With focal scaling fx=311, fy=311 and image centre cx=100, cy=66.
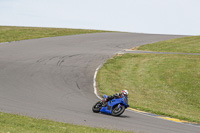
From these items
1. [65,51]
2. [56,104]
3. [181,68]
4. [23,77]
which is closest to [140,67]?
[181,68]

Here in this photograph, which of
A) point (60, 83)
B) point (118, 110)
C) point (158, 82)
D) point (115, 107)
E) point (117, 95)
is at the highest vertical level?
point (158, 82)

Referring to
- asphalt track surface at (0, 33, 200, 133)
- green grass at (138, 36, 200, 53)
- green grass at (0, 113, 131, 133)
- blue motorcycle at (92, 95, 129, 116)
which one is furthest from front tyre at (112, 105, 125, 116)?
green grass at (138, 36, 200, 53)

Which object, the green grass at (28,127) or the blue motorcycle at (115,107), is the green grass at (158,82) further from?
the green grass at (28,127)

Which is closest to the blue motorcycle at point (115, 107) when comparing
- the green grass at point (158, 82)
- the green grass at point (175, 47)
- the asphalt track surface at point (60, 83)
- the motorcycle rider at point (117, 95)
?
the motorcycle rider at point (117, 95)

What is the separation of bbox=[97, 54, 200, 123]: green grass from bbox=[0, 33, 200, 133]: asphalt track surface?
163 centimetres

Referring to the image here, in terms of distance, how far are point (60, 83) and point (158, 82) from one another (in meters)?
7.89

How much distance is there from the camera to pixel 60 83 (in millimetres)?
22094

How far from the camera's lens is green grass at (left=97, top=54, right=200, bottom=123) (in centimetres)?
1905

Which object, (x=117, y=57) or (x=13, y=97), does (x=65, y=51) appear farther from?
(x=13, y=97)

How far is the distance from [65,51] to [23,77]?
12055 millimetres

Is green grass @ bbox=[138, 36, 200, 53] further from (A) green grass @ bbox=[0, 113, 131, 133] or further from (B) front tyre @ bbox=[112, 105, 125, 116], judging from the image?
(A) green grass @ bbox=[0, 113, 131, 133]

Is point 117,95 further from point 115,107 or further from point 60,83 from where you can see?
point 60,83

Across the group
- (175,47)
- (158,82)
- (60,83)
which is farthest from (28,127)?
(175,47)

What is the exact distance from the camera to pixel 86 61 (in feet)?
98.3
